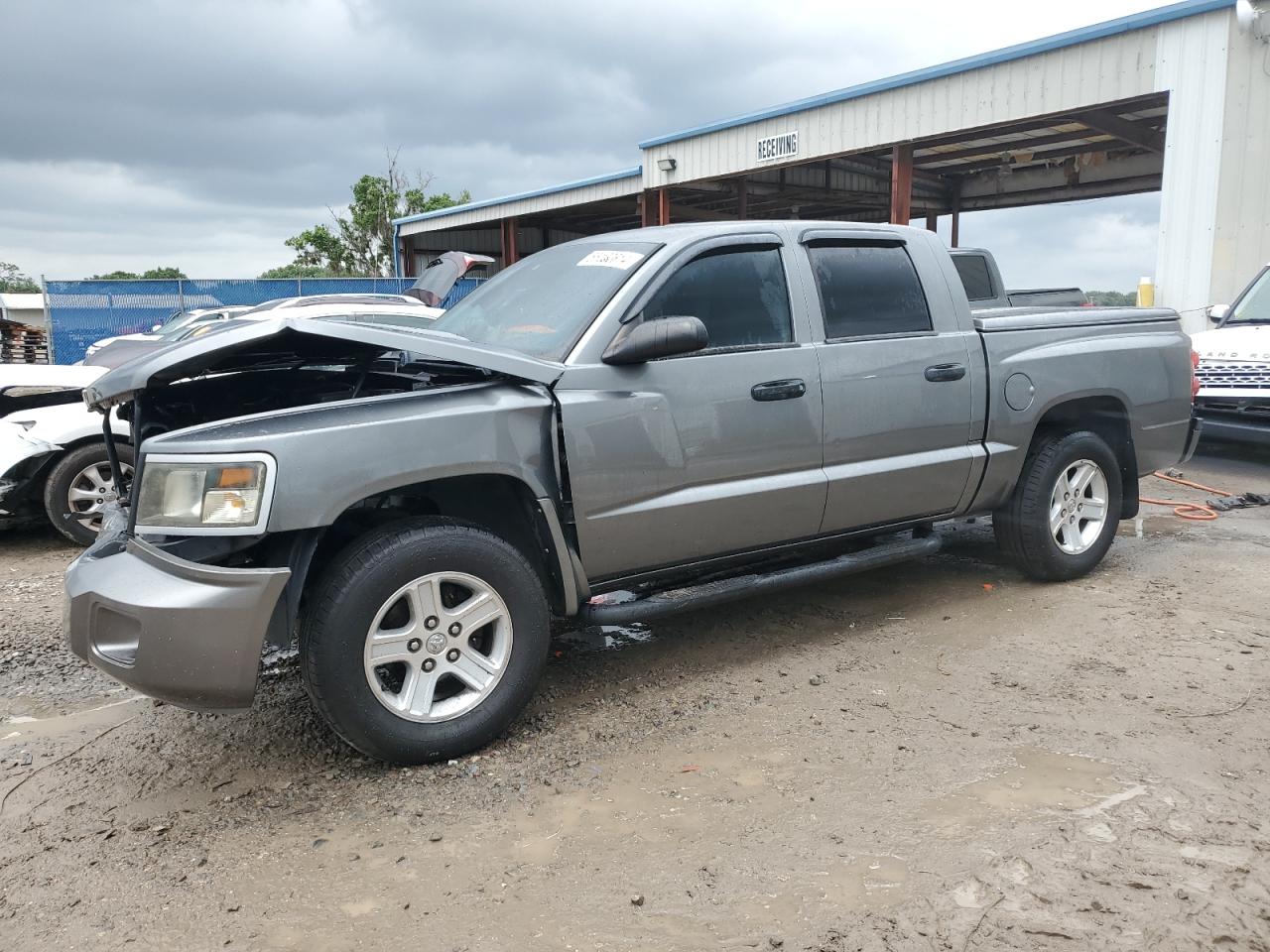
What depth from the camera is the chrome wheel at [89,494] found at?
6461 mm

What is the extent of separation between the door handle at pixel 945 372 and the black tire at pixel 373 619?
220cm

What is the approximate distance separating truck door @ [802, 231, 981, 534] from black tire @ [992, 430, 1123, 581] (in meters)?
0.54

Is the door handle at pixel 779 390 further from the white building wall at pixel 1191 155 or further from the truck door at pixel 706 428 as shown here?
the white building wall at pixel 1191 155

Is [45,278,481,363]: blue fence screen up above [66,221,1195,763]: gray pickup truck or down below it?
above

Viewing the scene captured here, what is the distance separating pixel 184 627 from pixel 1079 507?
4509 mm

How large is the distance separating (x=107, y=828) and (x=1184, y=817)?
3266 millimetres

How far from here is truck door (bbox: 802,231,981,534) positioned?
14.2 feet

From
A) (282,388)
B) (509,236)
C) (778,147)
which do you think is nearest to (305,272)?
(509,236)

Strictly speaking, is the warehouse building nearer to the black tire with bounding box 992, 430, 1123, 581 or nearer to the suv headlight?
the black tire with bounding box 992, 430, 1123, 581

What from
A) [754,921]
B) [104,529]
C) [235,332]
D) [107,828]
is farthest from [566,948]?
[104,529]

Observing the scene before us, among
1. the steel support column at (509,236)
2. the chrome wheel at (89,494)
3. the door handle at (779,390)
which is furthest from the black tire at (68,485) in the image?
the steel support column at (509,236)

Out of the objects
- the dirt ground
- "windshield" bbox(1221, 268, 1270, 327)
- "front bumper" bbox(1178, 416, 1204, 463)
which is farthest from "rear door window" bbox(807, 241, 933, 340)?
"windshield" bbox(1221, 268, 1270, 327)

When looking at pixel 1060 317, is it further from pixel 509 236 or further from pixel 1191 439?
pixel 509 236

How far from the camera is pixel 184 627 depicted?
2.96 metres
